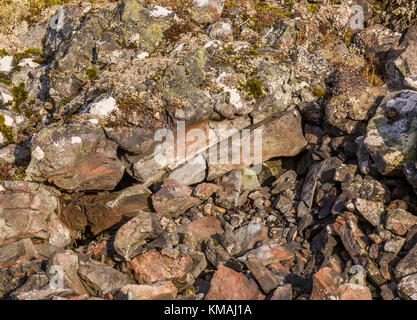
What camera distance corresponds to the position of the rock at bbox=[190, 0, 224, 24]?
13.1m

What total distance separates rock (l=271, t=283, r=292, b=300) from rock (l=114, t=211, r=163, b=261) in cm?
293

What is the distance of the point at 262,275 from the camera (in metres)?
6.98

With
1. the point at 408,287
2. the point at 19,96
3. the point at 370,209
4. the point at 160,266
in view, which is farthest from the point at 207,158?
the point at 19,96

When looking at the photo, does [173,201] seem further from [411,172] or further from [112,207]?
[411,172]

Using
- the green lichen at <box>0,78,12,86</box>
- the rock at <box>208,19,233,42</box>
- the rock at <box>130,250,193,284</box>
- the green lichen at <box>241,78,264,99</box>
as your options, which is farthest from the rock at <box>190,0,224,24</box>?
the rock at <box>130,250,193,284</box>

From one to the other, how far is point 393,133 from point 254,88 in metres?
3.81

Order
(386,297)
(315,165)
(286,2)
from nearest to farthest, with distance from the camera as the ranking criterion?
(386,297)
(315,165)
(286,2)

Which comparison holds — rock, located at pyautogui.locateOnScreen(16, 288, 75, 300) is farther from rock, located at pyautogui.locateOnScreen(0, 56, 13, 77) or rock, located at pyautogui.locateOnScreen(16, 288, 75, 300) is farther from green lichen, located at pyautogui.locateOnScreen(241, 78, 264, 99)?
rock, located at pyautogui.locateOnScreen(0, 56, 13, 77)

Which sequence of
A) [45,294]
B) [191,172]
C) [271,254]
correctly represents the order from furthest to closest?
[191,172]
[271,254]
[45,294]

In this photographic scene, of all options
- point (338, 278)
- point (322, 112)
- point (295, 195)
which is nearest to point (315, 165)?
point (295, 195)

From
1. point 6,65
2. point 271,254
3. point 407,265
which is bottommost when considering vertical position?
point 271,254

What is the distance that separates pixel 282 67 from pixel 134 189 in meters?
5.63
